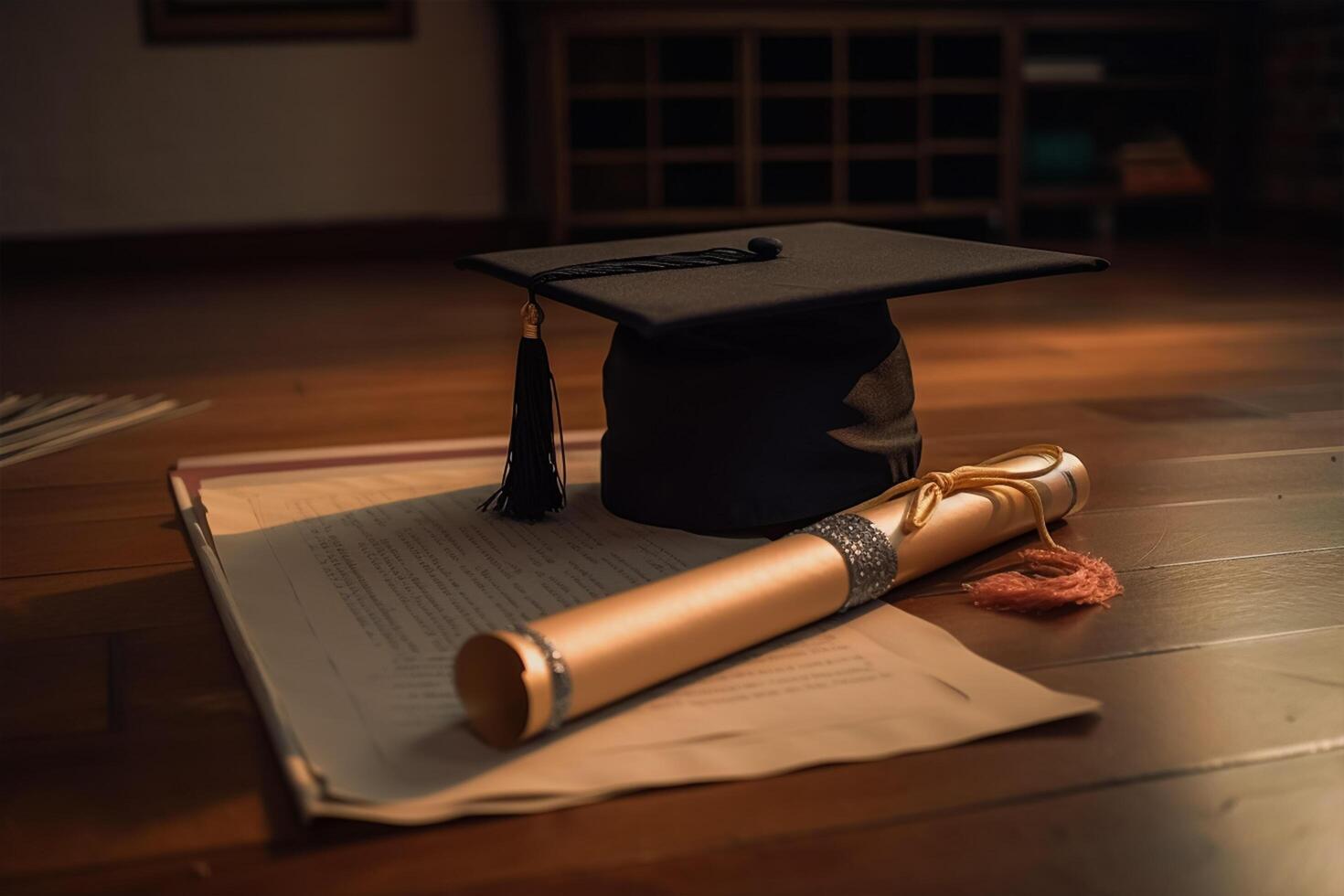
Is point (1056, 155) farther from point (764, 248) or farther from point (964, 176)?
point (764, 248)

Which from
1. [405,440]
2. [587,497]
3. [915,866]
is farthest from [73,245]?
[915,866]

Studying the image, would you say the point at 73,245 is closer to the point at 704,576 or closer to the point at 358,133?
the point at 358,133

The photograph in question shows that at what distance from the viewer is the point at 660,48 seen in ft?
12.3

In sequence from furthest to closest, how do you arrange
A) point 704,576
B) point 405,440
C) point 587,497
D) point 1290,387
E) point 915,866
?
1. point 1290,387
2. point 405,440
3. point 587,497
4. point 704,576
5. point 915,866

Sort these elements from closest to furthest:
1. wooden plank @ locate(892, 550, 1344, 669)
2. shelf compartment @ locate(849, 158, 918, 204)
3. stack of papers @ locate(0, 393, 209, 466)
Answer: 1. wooden plank @ locate(892, 550, 1344, 669)
2. stack of papers @ locate(0, 393, 209, 466)
3. shelf compartment @ locate(849, 158, 918, 204)

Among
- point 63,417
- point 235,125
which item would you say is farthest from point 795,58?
point 63,417

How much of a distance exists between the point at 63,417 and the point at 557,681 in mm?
1253

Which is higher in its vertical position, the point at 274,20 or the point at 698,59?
the point at 274,20

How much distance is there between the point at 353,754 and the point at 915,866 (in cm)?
30

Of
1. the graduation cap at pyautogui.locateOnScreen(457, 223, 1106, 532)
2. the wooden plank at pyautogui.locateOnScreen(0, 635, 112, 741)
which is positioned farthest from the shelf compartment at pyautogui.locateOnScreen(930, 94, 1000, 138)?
the wooden plank at pyautogui.locateOnScreen(0, 635, 112, 741)

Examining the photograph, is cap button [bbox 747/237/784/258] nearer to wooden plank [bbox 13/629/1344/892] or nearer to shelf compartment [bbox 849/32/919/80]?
wooden plank [bbox 13/629/1344/892]

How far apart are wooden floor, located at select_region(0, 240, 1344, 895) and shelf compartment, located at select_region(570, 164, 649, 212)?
2.02 m

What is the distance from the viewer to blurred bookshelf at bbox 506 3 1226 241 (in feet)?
12.1

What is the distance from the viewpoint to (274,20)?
3803 millimetres
